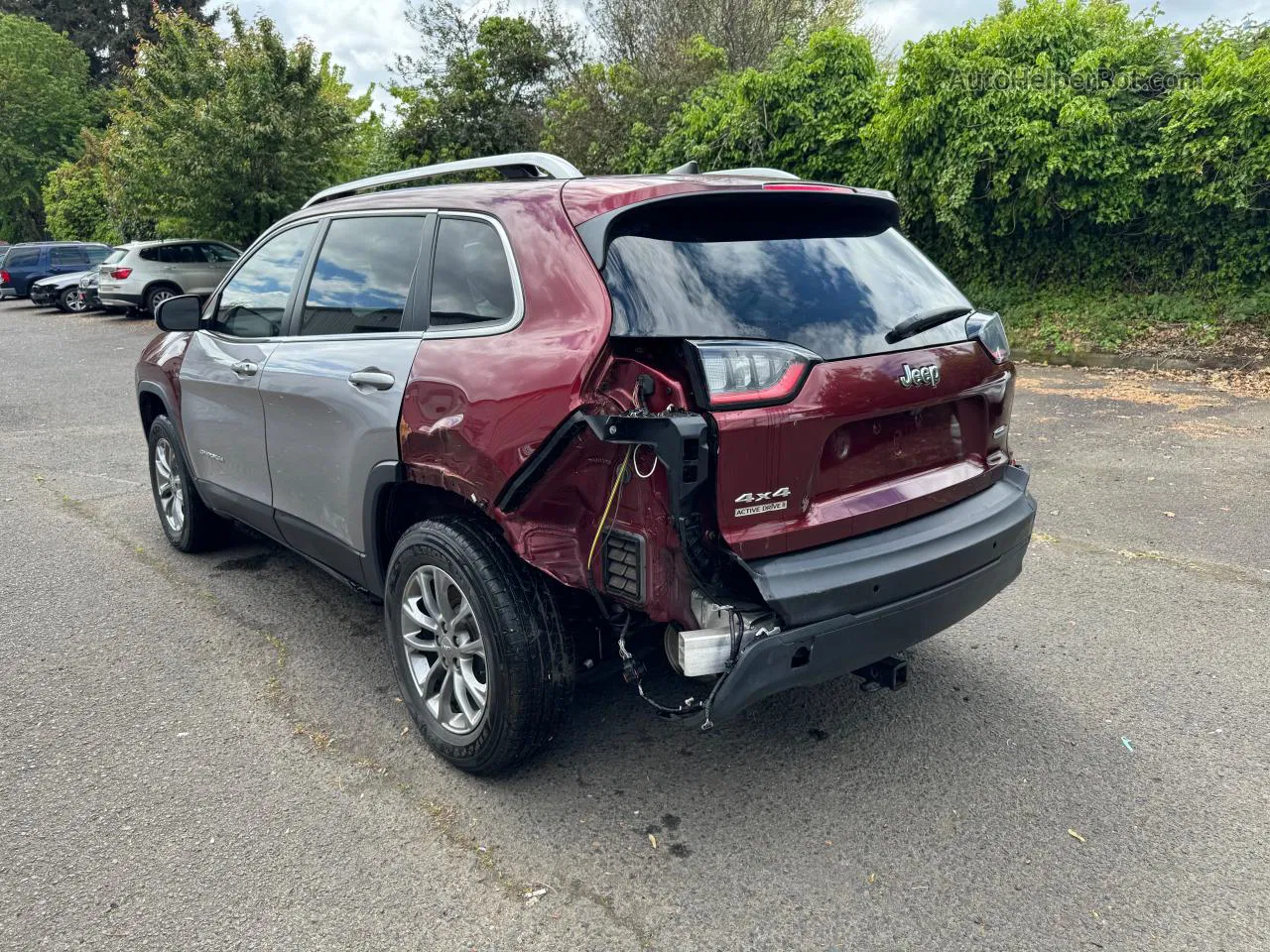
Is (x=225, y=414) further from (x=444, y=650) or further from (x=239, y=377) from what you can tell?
(x=444, y=650)

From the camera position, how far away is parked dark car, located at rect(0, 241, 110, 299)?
2598cm

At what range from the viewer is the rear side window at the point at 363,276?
3.35 m

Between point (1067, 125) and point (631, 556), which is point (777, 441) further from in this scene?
point (1067, 125)

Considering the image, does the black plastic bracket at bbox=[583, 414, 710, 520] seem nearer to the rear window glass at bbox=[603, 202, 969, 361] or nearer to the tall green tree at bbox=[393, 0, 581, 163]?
the rear window glass at bbox=[603, 202, 969, 361]

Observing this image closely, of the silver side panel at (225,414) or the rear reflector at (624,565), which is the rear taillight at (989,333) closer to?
the rear reflector at (624,565)

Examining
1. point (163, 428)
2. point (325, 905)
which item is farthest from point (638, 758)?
point (163, 428)

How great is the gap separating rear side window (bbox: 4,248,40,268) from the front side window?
26592 mm

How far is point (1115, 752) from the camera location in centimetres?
315

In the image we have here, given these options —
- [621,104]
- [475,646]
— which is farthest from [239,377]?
[621,104]

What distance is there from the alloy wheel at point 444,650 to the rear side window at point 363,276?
3.07ft

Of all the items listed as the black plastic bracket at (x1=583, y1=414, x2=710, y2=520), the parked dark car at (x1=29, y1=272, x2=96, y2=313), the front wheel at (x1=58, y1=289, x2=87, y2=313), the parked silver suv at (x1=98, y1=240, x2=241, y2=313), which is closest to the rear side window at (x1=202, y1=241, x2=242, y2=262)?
the parked silver suv at (x1=98, y1=240, x2=241, y2=313)

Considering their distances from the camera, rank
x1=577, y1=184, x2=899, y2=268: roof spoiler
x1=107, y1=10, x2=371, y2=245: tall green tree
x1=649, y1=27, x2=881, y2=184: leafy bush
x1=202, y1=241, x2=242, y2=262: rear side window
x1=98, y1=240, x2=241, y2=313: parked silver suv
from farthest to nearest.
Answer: x1=202, y1=241, x2=242, y2=262: rear side window
x1=98, y1=240, x2=241, y2=313: parked silver suv
x1=107, y1=10, x2=371, y2=245: tall green tree
x1=649, y1=27, x2=881, y2=184: leafy bush
x1=577, y1=184, x2=899, y2=268: roof spoiler

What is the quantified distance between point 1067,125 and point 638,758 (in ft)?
31.9

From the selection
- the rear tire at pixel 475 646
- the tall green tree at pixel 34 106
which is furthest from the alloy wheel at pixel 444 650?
the tall green tree at pixel 34 106
